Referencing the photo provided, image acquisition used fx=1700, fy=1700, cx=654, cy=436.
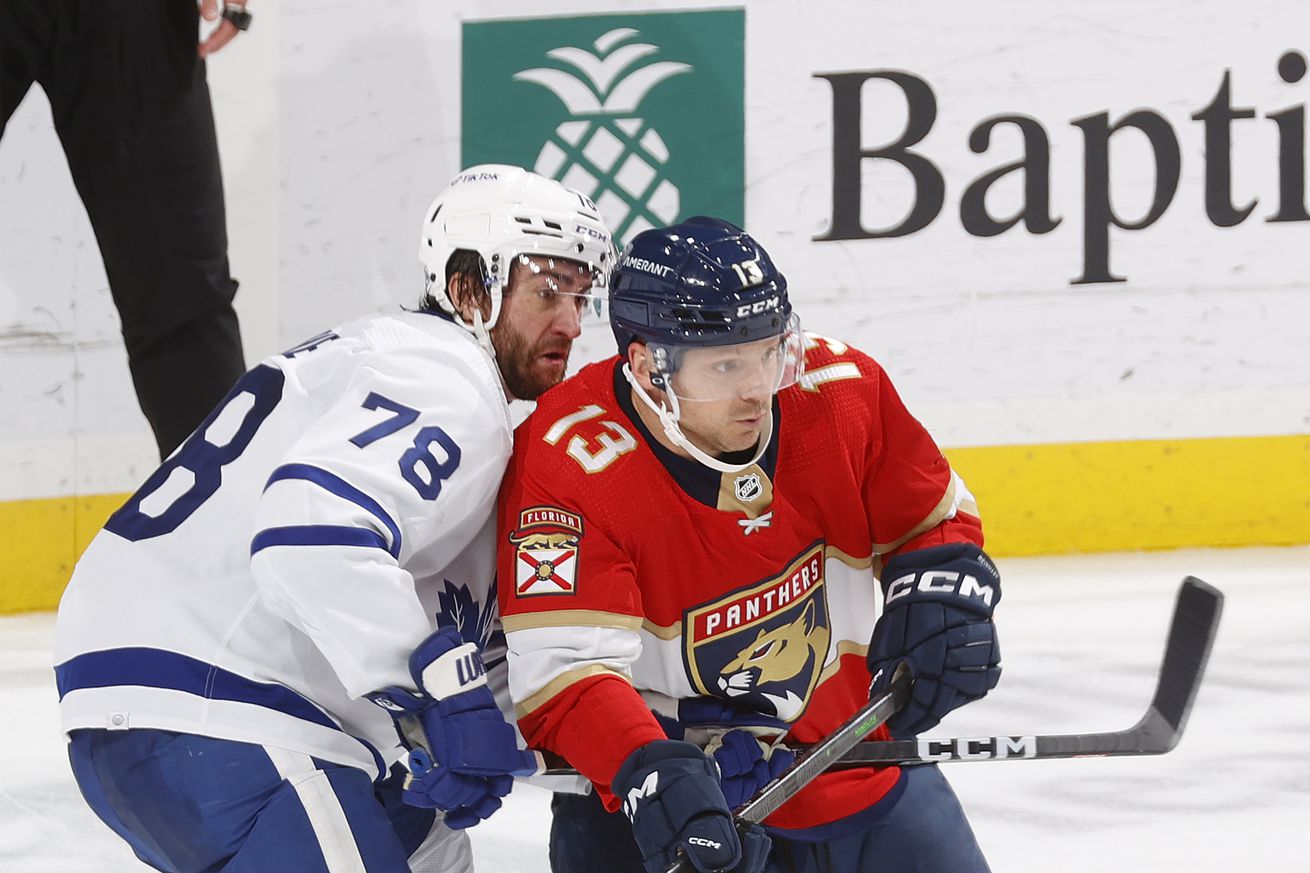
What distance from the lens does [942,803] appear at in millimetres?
1862

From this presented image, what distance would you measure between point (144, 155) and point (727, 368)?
2.54 meters

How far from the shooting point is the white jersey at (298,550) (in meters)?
1.54

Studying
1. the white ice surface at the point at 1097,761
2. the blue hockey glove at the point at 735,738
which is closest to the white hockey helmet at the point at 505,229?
the blue hockey glove at the point at 735,738

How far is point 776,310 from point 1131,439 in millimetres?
2986

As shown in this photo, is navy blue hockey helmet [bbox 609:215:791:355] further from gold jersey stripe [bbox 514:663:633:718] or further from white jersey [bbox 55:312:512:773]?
gold jersey stripe [bbox 514:663:633:718]

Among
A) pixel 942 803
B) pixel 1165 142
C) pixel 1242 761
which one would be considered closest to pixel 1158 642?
pixel 1242 761

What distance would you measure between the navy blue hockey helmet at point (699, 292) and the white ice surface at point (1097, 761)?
1.24 m

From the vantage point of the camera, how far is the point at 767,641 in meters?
1.75

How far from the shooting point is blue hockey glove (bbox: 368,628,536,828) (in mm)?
1542

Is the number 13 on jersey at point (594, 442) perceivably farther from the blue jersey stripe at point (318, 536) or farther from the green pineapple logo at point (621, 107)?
the green pineapple logo at point (621, 107)

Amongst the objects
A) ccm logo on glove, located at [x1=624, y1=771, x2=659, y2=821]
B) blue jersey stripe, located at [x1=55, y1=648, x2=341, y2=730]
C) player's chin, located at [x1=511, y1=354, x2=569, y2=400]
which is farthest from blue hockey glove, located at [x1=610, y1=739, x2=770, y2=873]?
player's chin, located at [x1=511, y1=354, x2=569, y2=400]

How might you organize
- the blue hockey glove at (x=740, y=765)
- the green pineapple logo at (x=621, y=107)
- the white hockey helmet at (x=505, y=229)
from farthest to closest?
the green pineapple logo at (x=621, y=107)
the white hockey helmet at (x=505, y=229)
the blue hockey glove at (x=740, y=765)

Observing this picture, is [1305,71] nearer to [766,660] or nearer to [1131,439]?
[1131,439]

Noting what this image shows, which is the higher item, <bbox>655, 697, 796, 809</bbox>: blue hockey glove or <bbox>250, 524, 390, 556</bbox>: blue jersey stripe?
<bbox>250, 524, 390, 556</bbox>: blue jersey stripe
